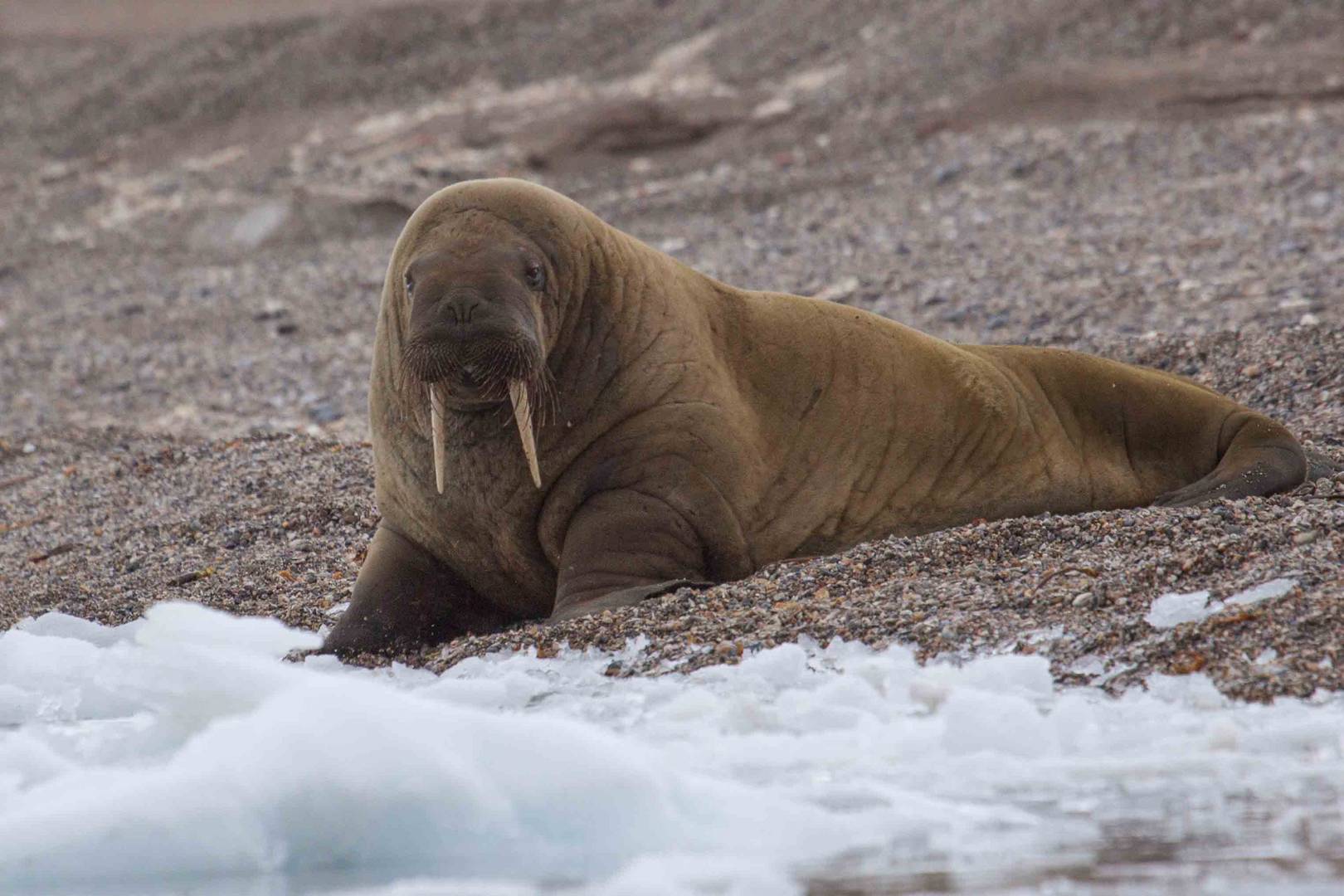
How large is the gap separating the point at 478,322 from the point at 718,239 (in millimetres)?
9205

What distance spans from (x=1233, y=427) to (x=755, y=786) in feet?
11.2

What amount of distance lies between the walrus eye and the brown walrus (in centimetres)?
1

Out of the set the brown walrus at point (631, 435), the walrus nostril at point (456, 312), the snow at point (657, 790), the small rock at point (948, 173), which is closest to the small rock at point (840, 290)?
the small rock at point (948, 173)

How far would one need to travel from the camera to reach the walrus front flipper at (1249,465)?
631 centimetres

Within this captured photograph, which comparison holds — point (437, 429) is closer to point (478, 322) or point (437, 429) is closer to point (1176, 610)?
point (478, 322)

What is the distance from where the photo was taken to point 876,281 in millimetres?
12297

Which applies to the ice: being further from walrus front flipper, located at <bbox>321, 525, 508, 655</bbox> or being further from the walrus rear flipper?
walrus front flipper, located at <bbox>321, 525, 508, 655</bbox>

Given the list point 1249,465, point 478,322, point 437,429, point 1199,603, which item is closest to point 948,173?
point 1249,465

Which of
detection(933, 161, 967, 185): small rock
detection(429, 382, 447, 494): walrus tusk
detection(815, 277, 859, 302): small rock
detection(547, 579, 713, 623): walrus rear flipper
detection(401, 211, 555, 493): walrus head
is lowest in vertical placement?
detection(933, 161, 967, 185): small rock

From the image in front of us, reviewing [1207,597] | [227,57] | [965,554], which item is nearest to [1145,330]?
[965,554]

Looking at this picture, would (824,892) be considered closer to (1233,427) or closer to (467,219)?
(467,219)

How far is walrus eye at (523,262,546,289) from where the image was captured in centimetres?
574

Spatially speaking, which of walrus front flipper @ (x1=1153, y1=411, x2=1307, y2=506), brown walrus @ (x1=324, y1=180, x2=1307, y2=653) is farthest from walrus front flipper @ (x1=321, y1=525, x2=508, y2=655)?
walrus front flipper @ (x1=1153, y1=411, x2=1307, y2=506)

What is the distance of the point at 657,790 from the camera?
143 inches
